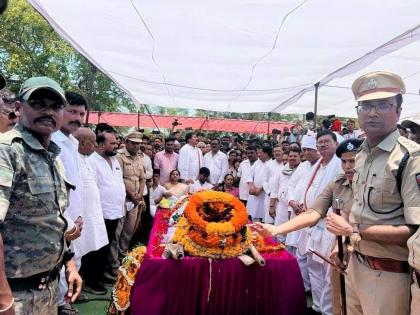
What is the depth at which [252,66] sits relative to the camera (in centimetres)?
554

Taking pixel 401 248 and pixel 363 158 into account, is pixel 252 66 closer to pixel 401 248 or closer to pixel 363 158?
pixel 363 158

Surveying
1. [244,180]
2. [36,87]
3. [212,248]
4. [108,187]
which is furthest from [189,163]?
[36,87]

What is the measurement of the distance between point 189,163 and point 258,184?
185 centimetres

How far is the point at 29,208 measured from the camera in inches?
68.1

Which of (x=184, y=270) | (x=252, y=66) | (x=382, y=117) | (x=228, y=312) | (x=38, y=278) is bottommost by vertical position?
(x=228, y=312)

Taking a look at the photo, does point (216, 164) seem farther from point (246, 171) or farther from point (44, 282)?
point (44, 282)

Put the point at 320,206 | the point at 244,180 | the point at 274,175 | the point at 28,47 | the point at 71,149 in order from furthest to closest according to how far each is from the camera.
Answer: the point at 28,47 → the point at 244,180 → the point at 274,175 → the point at 71,149 → the point at 320,206

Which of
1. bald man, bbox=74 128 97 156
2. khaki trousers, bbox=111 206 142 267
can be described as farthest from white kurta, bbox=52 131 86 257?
khaki trousers, bbox=111 206 142 267

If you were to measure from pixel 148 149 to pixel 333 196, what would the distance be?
554 centimetres

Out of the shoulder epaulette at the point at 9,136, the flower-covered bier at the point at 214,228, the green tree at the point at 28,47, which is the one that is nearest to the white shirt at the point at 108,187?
the flower-covered bier at the point at 214,228

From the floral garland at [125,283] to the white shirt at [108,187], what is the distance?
3.99ft

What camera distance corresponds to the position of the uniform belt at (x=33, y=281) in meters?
1.71

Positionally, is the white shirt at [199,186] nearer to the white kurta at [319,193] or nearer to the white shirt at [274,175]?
the white shirt at [274,175]

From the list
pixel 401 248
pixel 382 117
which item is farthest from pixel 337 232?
pixel 382 117
